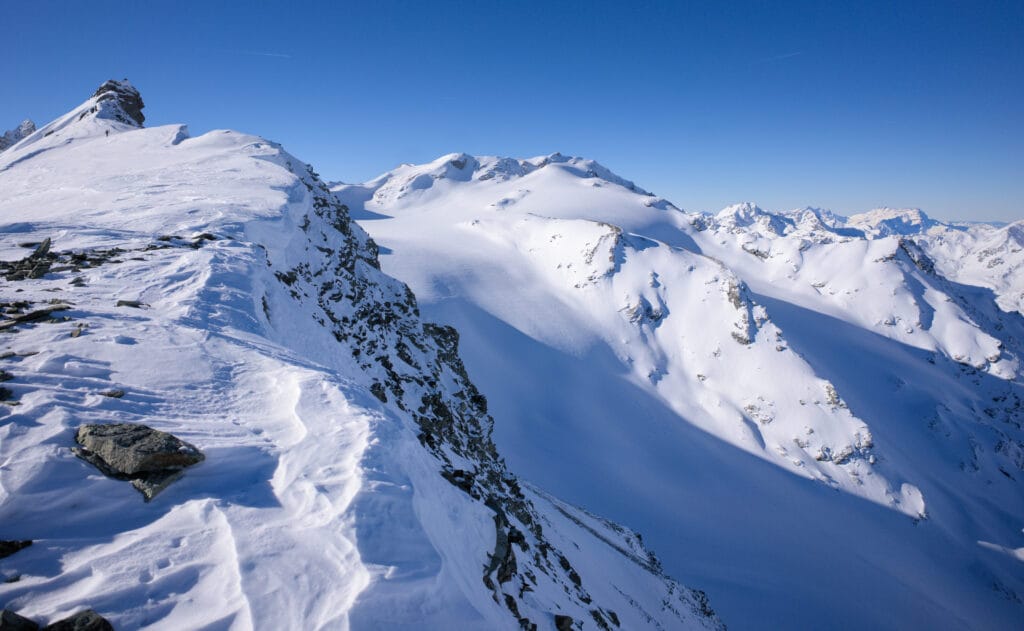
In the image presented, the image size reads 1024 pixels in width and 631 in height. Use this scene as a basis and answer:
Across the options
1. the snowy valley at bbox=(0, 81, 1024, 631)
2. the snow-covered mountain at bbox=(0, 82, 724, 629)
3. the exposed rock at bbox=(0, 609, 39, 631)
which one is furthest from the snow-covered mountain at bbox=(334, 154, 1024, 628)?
the exposed rock at bbox=(0, 609, 39, 631)

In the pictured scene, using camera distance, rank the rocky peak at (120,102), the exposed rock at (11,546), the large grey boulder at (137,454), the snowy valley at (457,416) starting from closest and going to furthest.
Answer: the exposed rock at (11,546) < the snowy valley at (457,416) < the large grey boulder at (137,454) < the rocky peak at (120,102)

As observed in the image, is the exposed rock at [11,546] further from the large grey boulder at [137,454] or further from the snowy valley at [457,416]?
the large grey boulder at [137,454]

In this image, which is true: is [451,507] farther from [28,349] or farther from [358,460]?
[28,349]

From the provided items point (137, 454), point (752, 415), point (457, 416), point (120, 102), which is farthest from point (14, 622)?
point (120, 102)

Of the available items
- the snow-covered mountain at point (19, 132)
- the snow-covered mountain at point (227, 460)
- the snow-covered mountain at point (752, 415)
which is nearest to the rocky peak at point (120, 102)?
the snow-covered mountain at point (19, 132)

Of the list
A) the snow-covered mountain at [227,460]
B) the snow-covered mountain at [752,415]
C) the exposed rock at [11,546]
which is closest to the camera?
the exposed rock at [11,546]
